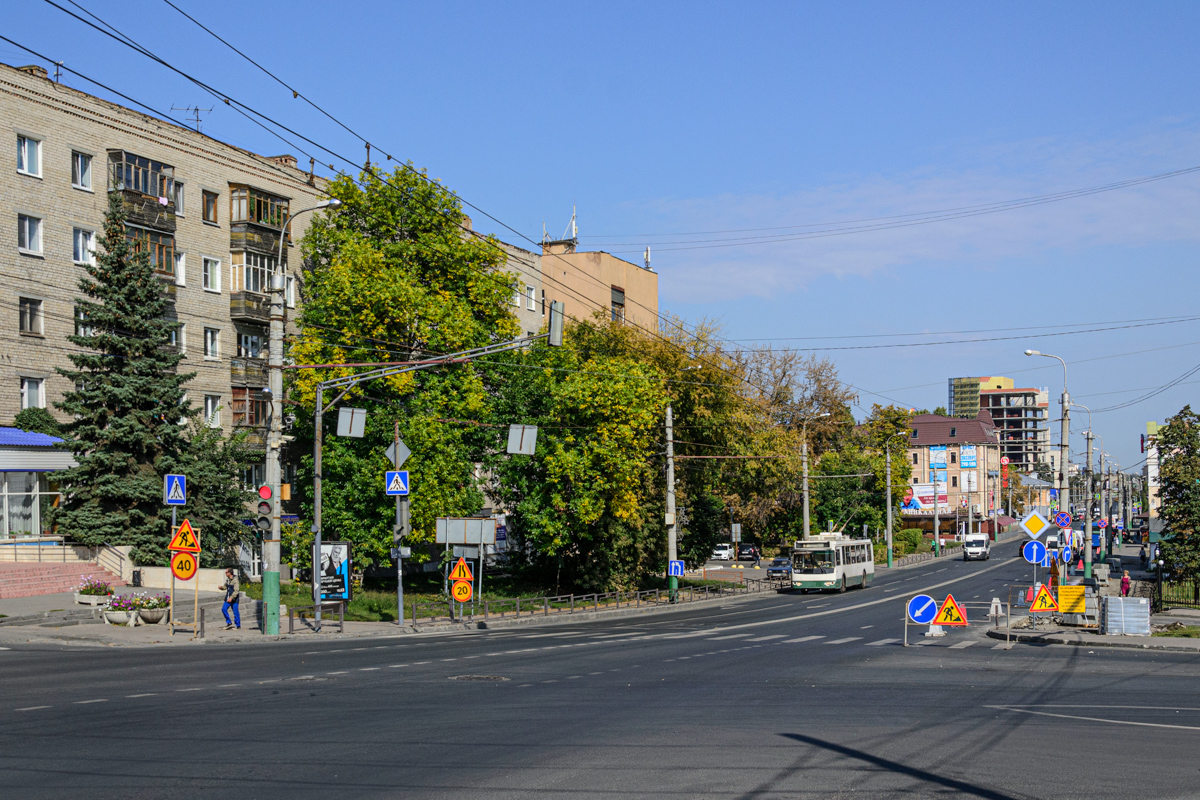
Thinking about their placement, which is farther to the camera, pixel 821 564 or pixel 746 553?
pixel 746 553

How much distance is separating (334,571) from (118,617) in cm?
614

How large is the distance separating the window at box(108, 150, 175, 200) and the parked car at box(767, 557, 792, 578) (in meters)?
39.0

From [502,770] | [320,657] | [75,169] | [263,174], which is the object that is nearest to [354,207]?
[263,174]

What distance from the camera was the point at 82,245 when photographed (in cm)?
4178

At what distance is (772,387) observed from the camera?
286 ft

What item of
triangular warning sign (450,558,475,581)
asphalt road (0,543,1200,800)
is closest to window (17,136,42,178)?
triangular warning sign (450,558,475,581)

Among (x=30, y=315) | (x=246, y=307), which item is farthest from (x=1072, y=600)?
(x=30, y=315)

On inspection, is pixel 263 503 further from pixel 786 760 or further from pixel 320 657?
pixel 786 760

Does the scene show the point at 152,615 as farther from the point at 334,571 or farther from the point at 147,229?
the point at 147,229

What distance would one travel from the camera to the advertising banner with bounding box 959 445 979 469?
134 meters

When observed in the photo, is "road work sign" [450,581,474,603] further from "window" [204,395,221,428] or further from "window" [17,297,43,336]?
"window" [17,297,43,336]

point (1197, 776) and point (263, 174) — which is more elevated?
point (263, 174)

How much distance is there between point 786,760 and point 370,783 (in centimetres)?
445

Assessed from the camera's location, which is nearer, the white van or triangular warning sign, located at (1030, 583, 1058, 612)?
triangular warning sign, located at (1030, 583, 1058, 612)
